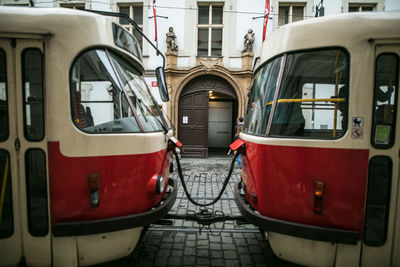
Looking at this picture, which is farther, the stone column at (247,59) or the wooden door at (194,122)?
the wooden door at (194,122)

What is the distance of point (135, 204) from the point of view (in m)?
2.06

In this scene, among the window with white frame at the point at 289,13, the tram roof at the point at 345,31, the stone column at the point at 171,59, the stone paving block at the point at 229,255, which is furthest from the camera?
the window with white frame at the point at 289,13

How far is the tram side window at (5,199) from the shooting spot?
1.86 metres

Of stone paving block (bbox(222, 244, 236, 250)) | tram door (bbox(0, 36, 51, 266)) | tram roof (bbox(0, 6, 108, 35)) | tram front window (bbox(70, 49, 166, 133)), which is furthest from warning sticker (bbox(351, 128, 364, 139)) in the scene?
tram door (bbox(0, 36, 51, 266))

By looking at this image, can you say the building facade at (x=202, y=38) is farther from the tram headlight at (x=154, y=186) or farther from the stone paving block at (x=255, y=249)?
the tram headlight at (x=154, y=186)

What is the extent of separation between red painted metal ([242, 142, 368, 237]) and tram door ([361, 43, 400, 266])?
4.7 inches

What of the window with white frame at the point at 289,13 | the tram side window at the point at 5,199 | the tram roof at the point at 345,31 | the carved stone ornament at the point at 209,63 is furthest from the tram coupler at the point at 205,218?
the window with white frame at the point at 289,13

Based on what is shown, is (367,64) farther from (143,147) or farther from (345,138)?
(143,147)

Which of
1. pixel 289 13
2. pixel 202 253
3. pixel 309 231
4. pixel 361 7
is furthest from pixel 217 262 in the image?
pixel 361 7

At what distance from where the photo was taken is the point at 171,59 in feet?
29.8

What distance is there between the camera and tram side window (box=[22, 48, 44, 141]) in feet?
6.14

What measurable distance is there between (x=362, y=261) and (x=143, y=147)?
7.42ft

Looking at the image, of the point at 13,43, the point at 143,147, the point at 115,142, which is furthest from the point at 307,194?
the point at 13,43

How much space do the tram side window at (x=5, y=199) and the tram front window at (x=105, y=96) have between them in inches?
27.7
